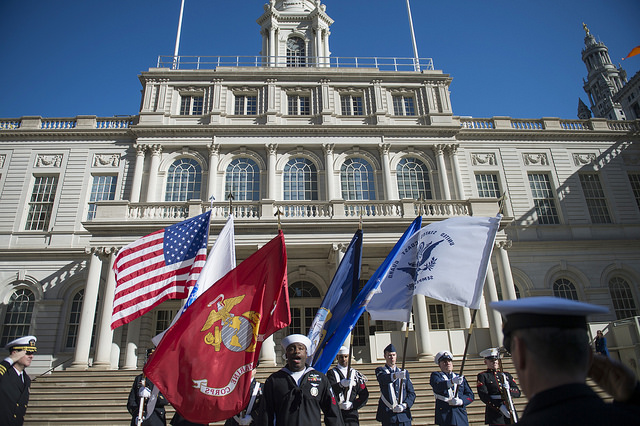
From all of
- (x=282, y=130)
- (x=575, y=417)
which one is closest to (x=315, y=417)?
(x=575, y=417)

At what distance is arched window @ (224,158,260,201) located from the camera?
21203 mm

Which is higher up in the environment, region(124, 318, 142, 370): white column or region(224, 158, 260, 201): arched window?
region(224, 158, 260, 201): arched window

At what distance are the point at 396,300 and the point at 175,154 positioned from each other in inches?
698

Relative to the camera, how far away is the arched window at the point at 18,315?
765 inches

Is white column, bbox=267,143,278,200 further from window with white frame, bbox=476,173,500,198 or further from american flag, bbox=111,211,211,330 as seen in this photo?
window with white frame, bbox=476,173,500,198

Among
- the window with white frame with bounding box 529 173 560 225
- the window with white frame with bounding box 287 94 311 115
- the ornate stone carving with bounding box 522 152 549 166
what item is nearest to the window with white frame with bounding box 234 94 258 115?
the window with white frame with bounding box 287 94 311 115

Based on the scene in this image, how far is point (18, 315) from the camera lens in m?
19.9

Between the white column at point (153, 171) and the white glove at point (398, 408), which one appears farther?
the white column at point (153, 171)

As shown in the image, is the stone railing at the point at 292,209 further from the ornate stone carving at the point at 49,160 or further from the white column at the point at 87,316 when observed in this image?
the ornate stone carving at the point at 49,160

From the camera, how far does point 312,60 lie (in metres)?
28.3

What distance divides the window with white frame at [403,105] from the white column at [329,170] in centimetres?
487

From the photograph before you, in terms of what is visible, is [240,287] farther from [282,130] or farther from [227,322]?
[282,130]

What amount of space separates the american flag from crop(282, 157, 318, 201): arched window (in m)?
12.1

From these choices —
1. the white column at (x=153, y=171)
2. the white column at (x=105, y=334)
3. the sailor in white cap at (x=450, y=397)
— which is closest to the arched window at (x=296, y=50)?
the white column at (x=153, y=171)
